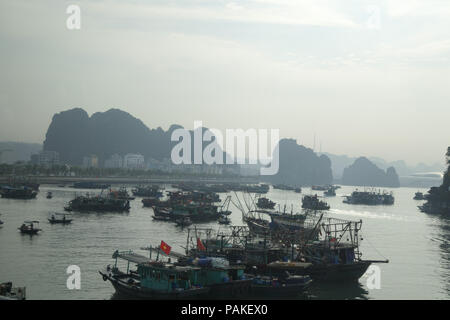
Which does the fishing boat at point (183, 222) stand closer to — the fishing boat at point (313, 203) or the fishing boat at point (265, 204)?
the fishing boat at point (265, 204)

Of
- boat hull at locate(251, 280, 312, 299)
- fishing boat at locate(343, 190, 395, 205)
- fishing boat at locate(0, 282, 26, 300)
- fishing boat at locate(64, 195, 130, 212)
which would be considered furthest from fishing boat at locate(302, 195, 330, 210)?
fishing boat at locate(0, 282, 26, 300)

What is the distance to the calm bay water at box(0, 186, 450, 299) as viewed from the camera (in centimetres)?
2703

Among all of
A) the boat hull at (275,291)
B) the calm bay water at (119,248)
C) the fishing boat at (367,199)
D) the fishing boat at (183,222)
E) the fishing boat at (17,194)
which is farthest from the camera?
the fishing boat at (367,199)

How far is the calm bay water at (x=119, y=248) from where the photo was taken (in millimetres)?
27031

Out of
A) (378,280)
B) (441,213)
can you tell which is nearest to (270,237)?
(378,280)

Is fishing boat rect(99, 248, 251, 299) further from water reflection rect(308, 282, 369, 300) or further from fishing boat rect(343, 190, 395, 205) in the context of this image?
fishing boat rect(343, 190, 395, 205)

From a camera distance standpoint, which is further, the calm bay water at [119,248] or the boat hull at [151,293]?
the calm bay water at [119,248]

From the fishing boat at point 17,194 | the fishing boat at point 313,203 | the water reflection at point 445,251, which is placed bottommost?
the water reflection at point 445,251

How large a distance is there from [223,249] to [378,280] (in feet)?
32.4

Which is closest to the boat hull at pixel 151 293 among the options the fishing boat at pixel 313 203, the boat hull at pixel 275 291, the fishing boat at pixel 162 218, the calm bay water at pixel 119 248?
the calm bay water at pixel 119 248
